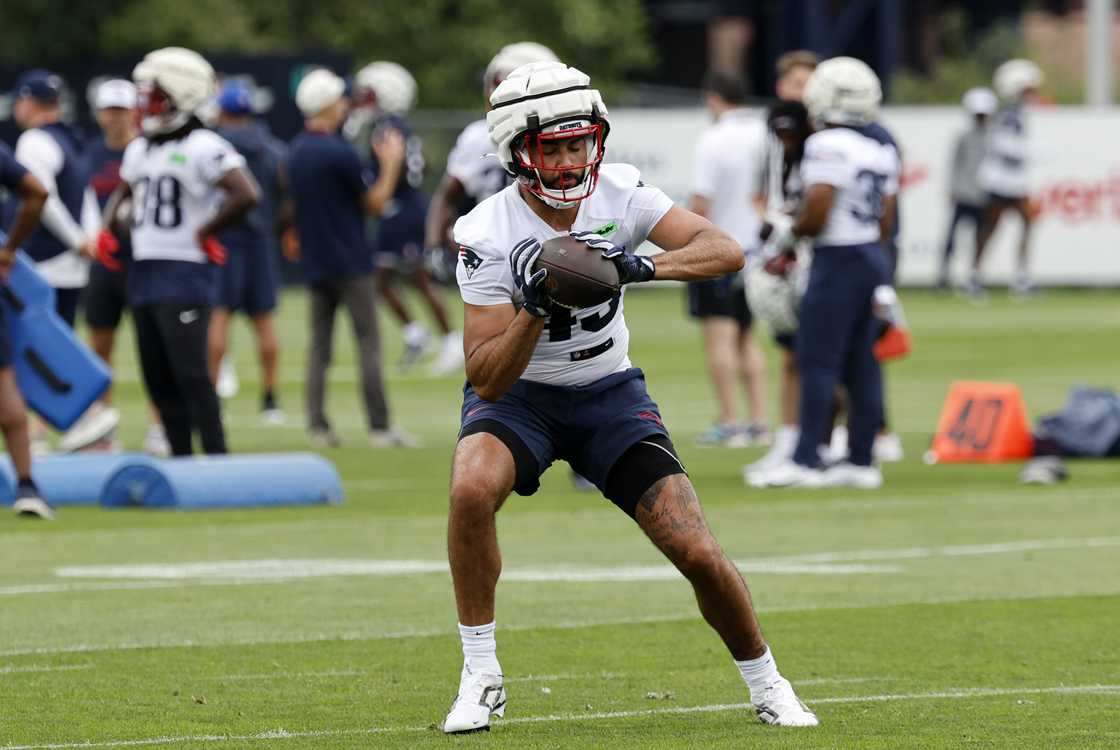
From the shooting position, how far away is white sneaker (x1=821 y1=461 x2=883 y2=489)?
13.3m

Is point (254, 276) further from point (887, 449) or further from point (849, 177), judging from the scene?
point (849, 177)

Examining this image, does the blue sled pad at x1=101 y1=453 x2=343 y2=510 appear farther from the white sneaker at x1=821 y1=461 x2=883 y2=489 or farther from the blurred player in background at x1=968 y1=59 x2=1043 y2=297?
the blurred player in background at x1=968 y1=59 x2=1043 y2=297

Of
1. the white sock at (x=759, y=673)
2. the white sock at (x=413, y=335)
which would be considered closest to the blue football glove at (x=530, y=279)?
the white sock at (x=759, y=673)

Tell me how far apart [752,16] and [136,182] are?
3476 cm

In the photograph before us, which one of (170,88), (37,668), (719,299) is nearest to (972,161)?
(719,299)

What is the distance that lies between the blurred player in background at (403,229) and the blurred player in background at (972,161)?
8.84 m

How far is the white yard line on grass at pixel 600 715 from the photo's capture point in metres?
6.57

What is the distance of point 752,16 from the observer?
46625mm

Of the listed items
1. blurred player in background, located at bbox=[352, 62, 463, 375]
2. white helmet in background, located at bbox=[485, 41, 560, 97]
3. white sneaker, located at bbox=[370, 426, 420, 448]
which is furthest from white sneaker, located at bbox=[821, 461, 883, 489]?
blurred player in background, located at bbox=[352, 62, 463, 375]

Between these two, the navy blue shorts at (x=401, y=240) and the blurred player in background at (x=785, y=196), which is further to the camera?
the navy blue shorts at (x=401, y=240)

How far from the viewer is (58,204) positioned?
1478 centimetres

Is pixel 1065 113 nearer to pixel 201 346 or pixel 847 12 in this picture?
pixel 847 12

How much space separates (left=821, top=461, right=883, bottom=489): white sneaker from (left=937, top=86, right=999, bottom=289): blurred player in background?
1706 cm

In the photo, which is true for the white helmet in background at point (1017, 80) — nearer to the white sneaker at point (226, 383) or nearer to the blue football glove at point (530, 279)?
the white sneaker at point (226, 383)
